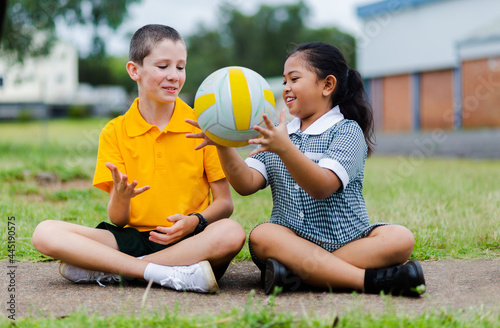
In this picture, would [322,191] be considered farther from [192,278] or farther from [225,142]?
[192,278]

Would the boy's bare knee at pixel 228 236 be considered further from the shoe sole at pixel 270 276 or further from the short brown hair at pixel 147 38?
the short brown hair at pixel 147 38

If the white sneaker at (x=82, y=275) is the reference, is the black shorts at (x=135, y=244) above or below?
above

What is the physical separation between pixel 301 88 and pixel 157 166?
32.0 inches

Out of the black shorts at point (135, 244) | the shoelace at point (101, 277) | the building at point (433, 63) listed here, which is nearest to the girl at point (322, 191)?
the black shorts at point (135, 244)

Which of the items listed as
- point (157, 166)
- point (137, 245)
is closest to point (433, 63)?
point (157, 166)

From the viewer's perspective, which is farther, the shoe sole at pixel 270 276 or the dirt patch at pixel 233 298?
the shoe sole at pixel 270 276

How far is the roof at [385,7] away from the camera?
882 inches

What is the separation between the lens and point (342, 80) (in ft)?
9.45

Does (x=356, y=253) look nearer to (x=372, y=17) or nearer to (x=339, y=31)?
(x=372, y=17)

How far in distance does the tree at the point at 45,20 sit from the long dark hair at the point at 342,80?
8.89 meters

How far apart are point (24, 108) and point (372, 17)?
1763 centimetres

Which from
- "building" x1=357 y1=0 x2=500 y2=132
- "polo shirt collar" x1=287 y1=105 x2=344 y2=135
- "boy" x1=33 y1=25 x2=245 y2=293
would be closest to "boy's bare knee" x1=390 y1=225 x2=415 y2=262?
"polo shirt collar" x1=287 y1=105 x2=344 y2=135

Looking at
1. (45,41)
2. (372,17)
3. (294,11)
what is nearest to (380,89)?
(372,17)

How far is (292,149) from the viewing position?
229 cm
